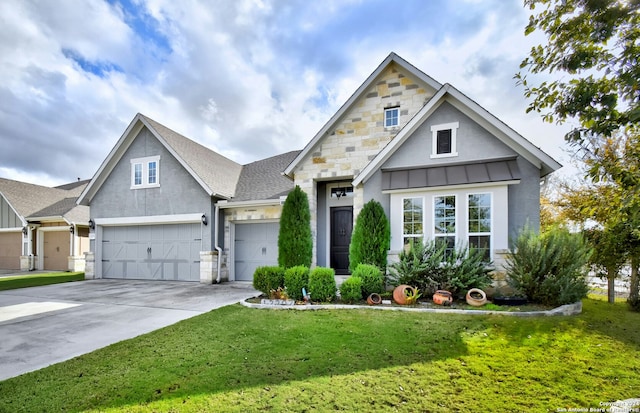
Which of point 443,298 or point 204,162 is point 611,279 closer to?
point 443,298

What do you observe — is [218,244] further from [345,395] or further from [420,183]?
[345,395]

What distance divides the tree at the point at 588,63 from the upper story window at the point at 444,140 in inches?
142

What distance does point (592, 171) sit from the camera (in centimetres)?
464

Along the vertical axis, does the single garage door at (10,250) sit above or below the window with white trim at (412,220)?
below

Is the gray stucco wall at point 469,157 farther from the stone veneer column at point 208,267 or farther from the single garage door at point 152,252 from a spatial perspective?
the single garage door at point 152,252

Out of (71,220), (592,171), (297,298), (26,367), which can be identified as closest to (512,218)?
(592,171)

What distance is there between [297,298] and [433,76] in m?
8.65

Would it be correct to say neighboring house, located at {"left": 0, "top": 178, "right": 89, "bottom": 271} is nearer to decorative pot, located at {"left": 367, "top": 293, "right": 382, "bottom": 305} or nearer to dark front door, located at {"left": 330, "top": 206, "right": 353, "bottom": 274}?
dark front door, located at {"left": 330, "top": 206, "right": 353, "bottom": 274}

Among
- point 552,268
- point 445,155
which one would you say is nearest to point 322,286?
point 445,155

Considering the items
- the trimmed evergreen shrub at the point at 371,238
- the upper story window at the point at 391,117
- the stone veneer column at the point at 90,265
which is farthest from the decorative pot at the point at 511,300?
the stone veneer column at the point at 90,265

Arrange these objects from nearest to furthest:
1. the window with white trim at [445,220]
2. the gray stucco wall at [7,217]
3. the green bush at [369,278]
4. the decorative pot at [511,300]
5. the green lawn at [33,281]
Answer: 1. the decorative pot at [511,300]
2. the green bush at [369,278]
3. the window with white trim at [445,220]
4. the green lawn at [33,281]
5. the gray stucco wall at [7,217]

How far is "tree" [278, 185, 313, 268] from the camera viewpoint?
970 cm

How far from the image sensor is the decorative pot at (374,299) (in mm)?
7733

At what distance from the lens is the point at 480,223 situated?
8.41 meters
